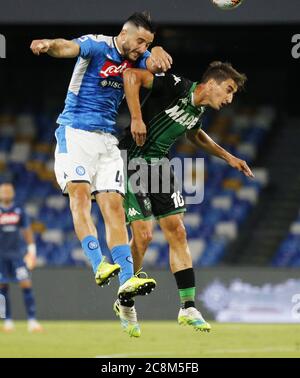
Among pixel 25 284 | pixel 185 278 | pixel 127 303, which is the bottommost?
pixel 127 303

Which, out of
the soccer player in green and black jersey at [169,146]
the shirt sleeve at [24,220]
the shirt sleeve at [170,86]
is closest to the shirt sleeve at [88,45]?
the soccer player in green and black jersey at [169,146]

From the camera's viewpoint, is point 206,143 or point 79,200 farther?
point 206,143

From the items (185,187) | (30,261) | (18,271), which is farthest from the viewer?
(185,187)

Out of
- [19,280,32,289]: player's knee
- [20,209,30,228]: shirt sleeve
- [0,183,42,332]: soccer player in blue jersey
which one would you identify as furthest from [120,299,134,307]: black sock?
[20,209,30,228]: shirt sleeve

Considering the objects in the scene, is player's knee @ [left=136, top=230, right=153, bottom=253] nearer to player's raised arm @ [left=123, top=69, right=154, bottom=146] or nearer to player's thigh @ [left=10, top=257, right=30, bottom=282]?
player's raised arm @ [left=123, top=69, right=154, bottom=146]

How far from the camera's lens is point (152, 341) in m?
11.1

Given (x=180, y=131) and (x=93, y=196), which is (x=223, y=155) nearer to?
(x=180, y=131)

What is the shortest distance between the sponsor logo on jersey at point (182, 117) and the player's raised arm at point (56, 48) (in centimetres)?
102

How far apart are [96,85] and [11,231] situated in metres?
6.39

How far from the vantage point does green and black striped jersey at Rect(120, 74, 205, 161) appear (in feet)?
26.5

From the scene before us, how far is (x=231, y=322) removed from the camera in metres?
14.9

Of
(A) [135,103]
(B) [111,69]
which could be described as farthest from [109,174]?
(B) [111,69]

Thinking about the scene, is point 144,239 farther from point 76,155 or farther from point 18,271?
point 18,271
